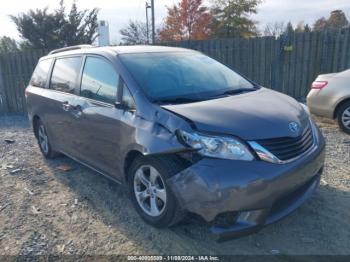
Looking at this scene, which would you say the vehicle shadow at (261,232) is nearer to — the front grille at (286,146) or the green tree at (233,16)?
the front grille at (286,146)

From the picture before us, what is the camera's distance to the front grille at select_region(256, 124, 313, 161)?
2.72 meters

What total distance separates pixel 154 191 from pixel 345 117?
14.6 feet

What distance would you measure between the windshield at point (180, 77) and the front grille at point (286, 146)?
90 centimetres

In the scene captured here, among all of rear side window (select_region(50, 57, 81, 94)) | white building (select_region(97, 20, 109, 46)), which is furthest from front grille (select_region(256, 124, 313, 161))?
white building (select_region(97, 20, 109, 46))

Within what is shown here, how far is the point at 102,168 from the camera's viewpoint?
12.8ft

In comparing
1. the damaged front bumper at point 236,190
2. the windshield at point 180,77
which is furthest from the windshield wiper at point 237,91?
the damaged front bumper at point 236,190

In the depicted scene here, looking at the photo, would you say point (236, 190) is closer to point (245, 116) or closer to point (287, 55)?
point (245, 116)

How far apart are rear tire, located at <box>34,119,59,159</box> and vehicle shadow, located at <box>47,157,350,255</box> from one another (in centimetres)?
188

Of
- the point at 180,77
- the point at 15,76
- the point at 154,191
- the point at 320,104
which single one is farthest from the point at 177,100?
the point at 15,76

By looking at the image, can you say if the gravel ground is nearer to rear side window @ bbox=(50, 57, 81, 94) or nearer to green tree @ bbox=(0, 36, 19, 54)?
rear side window @ bbox=(50, 57, 81, 94)

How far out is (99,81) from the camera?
3.80 metres

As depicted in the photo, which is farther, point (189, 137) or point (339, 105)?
point (339, 105)

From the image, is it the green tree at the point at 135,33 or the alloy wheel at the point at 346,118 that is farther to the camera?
the green tree at the point at 135,33

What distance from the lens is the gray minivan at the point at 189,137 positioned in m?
2.63
